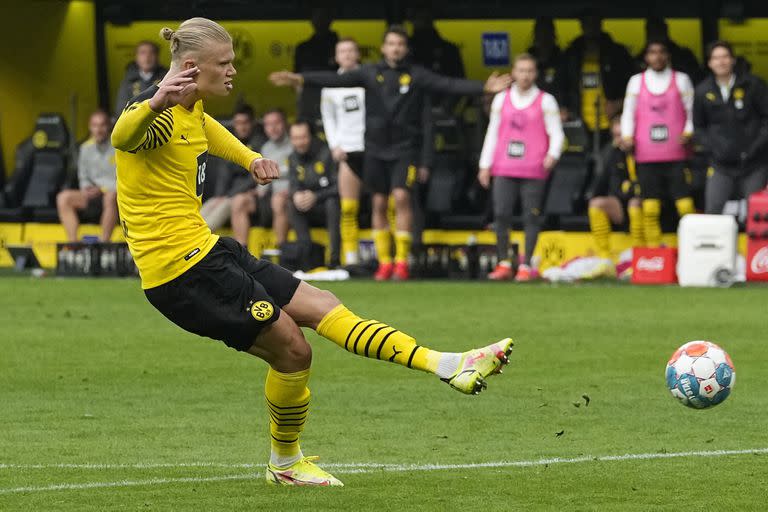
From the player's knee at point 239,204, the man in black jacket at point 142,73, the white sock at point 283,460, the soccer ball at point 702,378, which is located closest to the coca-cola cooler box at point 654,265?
the player's knee at point 239,204

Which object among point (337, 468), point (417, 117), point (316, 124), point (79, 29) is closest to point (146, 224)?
point (337, 468)

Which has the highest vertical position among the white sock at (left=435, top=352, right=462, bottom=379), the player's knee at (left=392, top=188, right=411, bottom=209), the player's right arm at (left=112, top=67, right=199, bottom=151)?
the player's right arm at (left=112, top=67, right=199, bottom=151)

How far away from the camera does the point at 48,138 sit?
22.1 m

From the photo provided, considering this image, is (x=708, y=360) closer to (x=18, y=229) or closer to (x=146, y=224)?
(x=146, y=224)

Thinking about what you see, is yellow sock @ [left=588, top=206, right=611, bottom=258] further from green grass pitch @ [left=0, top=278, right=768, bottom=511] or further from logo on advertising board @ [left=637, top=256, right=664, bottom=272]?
green grass pitch @ [left=0, top=278, right=768, bottom=511]

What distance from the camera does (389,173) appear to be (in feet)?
60.7

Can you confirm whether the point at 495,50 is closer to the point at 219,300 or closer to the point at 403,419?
the point at 403,419

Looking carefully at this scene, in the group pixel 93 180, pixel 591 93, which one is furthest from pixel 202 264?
pixel 93 180

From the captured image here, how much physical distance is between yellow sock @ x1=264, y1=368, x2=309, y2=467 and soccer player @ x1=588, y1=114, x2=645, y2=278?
11477mm

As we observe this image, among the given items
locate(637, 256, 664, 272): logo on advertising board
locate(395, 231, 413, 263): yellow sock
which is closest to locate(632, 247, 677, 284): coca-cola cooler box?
locate(637, 256, 664, 272): logo on advertising board

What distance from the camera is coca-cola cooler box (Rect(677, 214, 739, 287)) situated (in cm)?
1729

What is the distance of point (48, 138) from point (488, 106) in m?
5.35

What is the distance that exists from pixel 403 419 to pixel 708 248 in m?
8.61

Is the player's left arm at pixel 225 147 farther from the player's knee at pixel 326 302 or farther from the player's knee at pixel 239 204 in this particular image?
the player's knee at pixel 239 204
